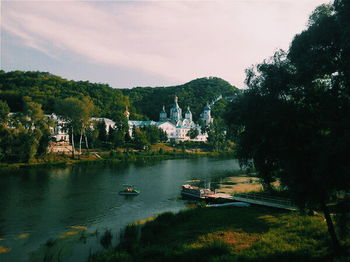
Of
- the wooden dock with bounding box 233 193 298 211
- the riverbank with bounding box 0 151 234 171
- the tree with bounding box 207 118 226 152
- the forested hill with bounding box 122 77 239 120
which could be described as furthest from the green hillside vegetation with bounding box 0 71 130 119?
the wooden dock with bounding box 233 193 298 211

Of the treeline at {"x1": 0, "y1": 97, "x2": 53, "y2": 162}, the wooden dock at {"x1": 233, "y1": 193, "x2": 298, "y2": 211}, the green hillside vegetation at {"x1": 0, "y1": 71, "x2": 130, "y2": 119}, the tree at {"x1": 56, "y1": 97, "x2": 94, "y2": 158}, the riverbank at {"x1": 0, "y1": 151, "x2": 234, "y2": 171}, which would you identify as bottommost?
the wooden dock at {"x1": 233, "y1": 193, "x2": 298, "y2": 211}

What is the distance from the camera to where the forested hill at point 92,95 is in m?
102

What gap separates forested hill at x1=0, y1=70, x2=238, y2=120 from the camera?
4018 inches

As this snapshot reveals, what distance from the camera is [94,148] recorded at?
7581 centimetres

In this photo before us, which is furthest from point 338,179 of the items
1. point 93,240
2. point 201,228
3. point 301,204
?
point 93,240

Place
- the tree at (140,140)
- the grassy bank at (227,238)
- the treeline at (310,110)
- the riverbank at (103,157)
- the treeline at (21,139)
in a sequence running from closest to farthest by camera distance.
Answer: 1. the treeline at (310,110)
2. the grassy bank at (227,238)
3. the treeline at (21,139)
4. the riverbank at (103,157)
5. the tree at (140,140)

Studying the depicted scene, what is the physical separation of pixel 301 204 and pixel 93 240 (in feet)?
41.1

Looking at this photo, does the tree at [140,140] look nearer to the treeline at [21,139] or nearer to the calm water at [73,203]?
the treeline at [21,139]

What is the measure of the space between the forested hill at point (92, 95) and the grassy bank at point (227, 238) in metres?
58.2

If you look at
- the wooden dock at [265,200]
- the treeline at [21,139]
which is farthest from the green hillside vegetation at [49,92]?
the wooden dock at [265,200]

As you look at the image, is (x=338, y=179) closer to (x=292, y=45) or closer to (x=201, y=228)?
(x=292, y=45)

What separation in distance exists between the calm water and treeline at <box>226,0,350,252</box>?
38.3ft

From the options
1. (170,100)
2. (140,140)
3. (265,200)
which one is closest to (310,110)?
(265,200)

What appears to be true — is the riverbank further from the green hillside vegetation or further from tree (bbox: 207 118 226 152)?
the green hillside vegetation
